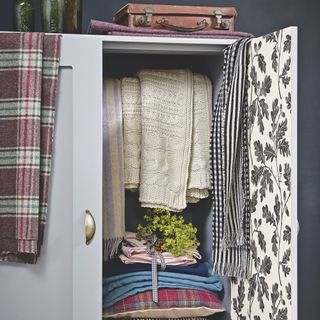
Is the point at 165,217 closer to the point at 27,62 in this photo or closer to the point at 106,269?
the point at 106,269

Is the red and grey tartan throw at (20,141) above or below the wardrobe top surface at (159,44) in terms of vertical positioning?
below

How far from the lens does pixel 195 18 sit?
2453 mm

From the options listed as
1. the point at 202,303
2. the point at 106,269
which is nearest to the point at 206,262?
the point at 202,303

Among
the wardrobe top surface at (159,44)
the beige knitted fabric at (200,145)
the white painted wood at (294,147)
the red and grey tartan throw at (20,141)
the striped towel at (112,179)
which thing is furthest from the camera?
the beige knitted fabric at (200,145)

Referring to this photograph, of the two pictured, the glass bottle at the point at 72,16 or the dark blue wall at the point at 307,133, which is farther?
the dark blue wall at the point at 307,133

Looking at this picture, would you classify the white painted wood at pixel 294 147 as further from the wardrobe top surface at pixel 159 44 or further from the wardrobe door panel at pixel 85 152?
the wardrobe door panel at pixel 85 152

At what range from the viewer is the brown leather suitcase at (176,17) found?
2400 millimetres

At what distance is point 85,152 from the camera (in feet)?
7.41

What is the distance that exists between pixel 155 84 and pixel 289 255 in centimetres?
86

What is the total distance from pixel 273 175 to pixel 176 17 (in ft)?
2.30

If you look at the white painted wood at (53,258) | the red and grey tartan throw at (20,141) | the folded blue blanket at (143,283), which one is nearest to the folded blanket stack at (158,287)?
the folded blue blanket at (143,283)

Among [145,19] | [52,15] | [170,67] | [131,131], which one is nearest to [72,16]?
[52,15]

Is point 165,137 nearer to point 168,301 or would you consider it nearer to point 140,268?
point 140,268

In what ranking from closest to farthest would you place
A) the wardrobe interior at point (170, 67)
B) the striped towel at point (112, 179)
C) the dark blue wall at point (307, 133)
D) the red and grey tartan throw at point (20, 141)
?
1. the red and grey tartan throw at point (20, 141)
2. the striped towel at point (112, 179)
3. the wardrobe interior at point (170, 67)
4. the dark blue wall at point (307, 133)
